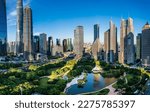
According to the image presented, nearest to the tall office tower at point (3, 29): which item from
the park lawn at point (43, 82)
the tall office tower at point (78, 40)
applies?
the park lawn at point (43, 82)

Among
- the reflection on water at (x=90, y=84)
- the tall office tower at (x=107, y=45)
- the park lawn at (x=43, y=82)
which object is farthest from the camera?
the tall office tower at (x=107, y=45)

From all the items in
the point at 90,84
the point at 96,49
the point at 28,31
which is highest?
the point at 28,31

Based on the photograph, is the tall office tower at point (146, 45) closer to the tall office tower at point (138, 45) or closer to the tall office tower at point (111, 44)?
the tall office tower at point (138, 45)

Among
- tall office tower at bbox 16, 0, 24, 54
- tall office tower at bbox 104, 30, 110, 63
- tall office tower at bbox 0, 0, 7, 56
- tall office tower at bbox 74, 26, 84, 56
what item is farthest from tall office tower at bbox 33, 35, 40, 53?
tall office tower at bbox 104, 30, 110, 63

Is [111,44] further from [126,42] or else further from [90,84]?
[90,84]

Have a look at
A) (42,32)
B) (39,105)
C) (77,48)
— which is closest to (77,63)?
(77,48)

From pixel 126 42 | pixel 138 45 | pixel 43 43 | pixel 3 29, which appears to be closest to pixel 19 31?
pixel 3 29
